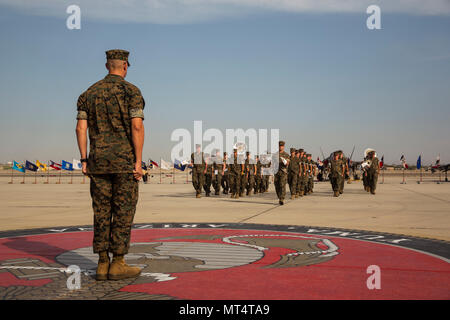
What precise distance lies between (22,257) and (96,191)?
1.88m

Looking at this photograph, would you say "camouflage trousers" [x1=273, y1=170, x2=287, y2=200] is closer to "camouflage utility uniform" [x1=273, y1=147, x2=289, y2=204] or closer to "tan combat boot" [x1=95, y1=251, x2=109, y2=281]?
"camouflage utility uniform" [x1=273, y1=147, x2=289, y2=204]

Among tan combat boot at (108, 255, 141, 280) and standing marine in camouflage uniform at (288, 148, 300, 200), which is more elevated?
standing marine in camouflage uniform at (288, 148, 300, 200)

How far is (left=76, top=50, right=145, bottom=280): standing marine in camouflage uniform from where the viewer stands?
4637 mm

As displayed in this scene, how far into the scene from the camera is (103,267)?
4.63 meters

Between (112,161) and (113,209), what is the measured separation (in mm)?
512

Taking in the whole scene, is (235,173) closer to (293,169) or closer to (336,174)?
(293,169)

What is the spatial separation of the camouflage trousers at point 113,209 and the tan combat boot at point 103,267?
69 millimetres

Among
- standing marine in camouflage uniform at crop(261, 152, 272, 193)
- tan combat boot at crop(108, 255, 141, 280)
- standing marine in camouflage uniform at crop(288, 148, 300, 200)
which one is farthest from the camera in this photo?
standing marine in camouflage uniform at crop(261, 152, 272, 193)

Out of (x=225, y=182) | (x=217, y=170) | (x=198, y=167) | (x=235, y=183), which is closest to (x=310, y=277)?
(x=198, y=167)

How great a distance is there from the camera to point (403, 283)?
4359mm

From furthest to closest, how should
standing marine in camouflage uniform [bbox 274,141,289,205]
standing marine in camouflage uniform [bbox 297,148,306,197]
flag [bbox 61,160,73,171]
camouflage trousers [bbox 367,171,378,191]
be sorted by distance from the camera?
flag [bbox 61,160,73,171], camouflage trousers [bbox 367,171,378,191], standing marine in camouflage uniform [bbox 297,148,306,197], standing marine in camouflage uniform [bbox 274,141,289,205]

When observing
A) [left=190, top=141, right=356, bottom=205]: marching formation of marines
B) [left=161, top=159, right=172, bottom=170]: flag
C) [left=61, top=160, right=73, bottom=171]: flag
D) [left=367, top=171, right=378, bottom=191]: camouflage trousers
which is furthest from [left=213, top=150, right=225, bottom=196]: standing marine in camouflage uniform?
[left=161, top=159, right=172, bottom=170]: flag
